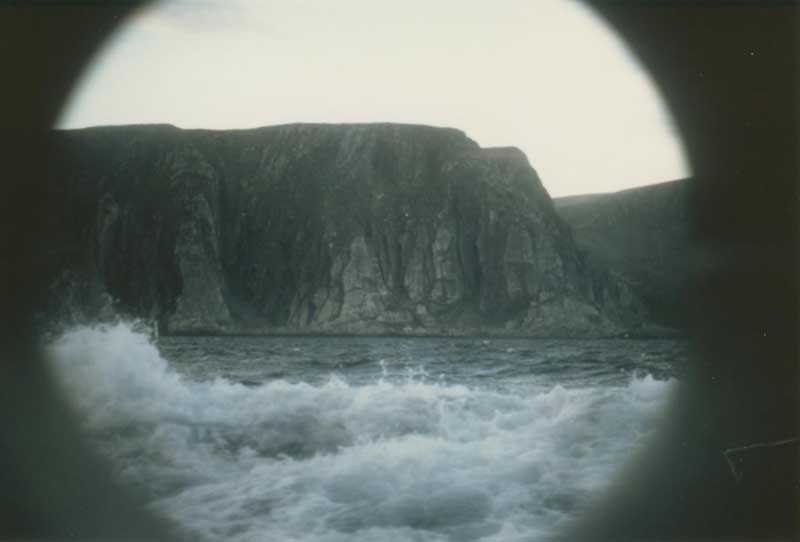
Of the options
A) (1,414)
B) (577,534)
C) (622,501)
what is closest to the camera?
(577,534)

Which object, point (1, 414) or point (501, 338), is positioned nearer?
point (1, 414)

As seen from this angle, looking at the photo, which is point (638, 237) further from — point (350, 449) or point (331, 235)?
point (350, 449)

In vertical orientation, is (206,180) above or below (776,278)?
above

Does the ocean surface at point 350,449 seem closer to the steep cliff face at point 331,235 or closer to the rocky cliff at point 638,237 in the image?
the rocky cliff at point 638,237

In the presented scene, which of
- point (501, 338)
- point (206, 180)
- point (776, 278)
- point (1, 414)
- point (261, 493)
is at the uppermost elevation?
point (206, 180)

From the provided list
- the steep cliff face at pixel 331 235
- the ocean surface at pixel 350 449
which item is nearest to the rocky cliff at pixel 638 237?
the steep cliff face at pixel 331 235

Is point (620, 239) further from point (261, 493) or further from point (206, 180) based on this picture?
point (261, 493)

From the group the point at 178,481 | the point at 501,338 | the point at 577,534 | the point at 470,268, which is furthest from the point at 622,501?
the point at 470,268
